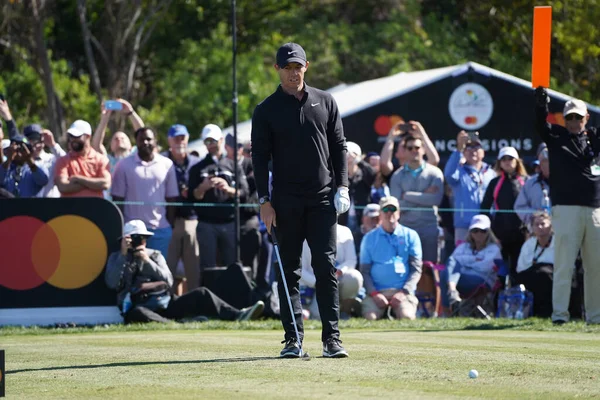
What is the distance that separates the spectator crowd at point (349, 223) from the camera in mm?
14562

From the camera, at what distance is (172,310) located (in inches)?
554

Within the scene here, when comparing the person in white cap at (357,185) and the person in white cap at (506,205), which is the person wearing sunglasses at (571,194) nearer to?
the person in white cap at (506,205)

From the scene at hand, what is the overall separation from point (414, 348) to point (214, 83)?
27.0m

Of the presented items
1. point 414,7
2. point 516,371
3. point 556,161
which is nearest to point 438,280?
point 556,161

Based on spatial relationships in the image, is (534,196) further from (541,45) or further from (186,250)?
(186,250)

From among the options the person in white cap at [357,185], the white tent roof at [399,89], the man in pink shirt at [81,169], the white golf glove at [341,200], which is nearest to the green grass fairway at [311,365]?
the white golf glove at [341,200]

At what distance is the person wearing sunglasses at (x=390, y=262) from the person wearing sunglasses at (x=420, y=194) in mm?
844

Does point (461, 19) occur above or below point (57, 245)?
above

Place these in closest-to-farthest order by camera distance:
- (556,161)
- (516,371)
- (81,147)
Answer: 1. (516,371)
2. (556,161)
3. (81,147)

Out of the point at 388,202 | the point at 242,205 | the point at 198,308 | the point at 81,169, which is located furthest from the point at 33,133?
the point at 388,202

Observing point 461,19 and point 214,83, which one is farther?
point 461,19

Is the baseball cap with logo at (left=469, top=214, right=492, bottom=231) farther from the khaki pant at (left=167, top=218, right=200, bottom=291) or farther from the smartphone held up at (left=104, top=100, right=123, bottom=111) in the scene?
the smartphone held up at (left=104, top=100, right=123, bottom=111)

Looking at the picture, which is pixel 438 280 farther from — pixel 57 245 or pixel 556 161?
pixel 57 245

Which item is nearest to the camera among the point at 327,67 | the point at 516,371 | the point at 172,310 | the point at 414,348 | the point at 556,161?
the point at 516,371
